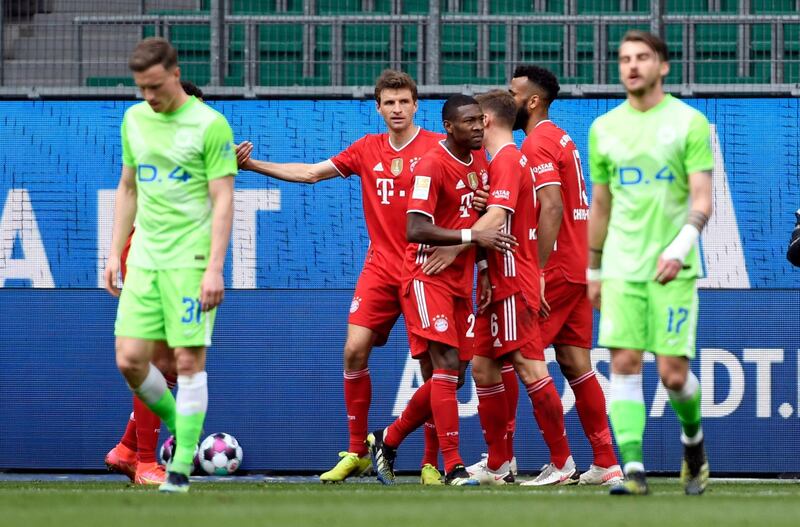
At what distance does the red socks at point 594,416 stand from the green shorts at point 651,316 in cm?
242

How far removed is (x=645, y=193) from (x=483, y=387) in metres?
2.47

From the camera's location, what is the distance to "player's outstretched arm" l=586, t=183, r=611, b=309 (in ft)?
21.9

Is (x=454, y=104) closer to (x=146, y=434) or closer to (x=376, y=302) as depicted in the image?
(x=376, y=302)

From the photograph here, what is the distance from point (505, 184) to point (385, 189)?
A: 0.84 metres

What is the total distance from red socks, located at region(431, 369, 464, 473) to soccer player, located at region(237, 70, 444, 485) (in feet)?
0.97

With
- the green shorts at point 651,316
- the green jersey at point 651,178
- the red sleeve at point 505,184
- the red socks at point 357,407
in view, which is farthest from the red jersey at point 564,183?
the green shorts at point 651,316

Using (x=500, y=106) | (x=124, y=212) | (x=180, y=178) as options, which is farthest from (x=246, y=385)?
(x=180, y=178)

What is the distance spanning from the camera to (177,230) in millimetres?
6902

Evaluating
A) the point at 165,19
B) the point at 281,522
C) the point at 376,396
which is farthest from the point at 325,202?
the point at 281,522

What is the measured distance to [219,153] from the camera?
22.5 feet

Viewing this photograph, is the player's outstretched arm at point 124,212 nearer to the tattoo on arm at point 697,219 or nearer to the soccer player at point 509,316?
the soccer player at point 509,316

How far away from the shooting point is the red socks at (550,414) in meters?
8.59

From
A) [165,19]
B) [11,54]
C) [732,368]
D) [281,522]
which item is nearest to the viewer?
[281,522]

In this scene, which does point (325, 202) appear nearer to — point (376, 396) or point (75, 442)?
point (376, 396)
